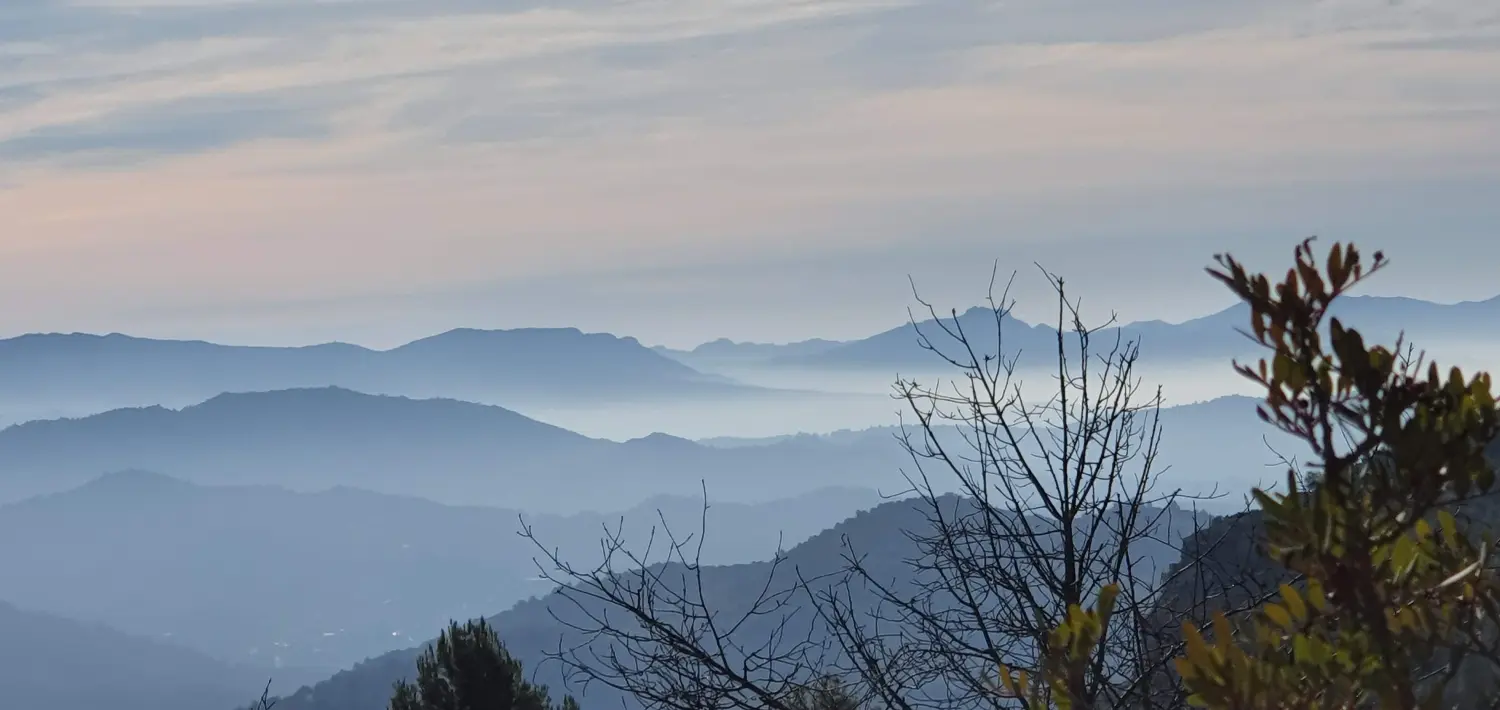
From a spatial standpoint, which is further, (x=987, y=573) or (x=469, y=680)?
(x=469, y=680)

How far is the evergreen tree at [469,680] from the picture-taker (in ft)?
50.7

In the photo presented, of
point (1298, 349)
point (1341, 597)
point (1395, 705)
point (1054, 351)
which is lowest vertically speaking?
point (1395, 705)

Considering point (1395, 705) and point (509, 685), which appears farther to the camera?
point (509, 685)

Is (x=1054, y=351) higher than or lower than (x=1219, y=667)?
higher

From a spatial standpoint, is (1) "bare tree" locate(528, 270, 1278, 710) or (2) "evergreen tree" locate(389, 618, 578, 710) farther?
(2) "evergreen tree" locate(389, 618, 578, 710)

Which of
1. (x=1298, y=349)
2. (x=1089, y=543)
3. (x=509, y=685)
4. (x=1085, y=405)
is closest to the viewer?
(x=1298, y=349)

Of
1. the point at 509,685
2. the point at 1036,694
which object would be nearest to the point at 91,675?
the point at 509,685

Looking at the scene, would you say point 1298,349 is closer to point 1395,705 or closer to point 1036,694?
point 1395,705

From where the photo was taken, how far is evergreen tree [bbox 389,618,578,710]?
15445mm

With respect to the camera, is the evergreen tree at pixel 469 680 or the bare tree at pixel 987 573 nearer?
the bare tree at pixel 987 573

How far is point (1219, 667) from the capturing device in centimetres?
209

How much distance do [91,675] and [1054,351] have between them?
218 meters

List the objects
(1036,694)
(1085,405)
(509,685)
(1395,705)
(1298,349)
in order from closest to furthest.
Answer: (1395,705), (1298,349), (1036,694), (1085,405), (509,685)

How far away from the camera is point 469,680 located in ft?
51.0
